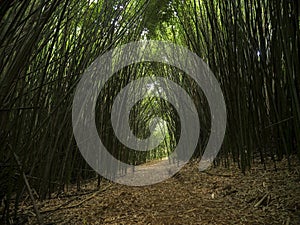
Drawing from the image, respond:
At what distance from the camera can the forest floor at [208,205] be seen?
1159 mm

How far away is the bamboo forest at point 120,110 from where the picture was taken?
1.04 metres

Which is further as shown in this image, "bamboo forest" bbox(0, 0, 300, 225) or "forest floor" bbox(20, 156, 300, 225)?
"forest floor" bbox(20, 156, 300, 225)

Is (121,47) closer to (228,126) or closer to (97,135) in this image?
(97,135)

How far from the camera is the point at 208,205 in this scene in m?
1.43

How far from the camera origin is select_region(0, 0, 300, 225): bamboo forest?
3.41 ft

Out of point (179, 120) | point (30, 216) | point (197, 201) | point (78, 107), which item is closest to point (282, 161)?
point (197, 201)

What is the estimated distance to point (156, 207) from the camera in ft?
4.91

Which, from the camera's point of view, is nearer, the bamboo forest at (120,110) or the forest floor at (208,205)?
the bamboo forest at (120,110)

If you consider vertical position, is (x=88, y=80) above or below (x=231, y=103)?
above

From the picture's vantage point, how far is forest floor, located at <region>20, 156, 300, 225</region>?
1.16 m

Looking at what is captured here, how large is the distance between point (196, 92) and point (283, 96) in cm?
169

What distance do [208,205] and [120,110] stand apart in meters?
1.56

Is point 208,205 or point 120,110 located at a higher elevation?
point 120,110

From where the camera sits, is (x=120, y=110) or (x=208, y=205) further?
(x=120, y=110)
